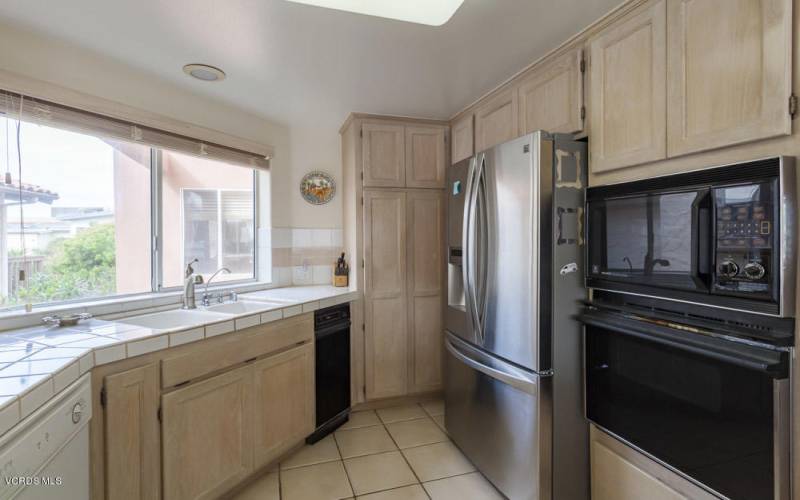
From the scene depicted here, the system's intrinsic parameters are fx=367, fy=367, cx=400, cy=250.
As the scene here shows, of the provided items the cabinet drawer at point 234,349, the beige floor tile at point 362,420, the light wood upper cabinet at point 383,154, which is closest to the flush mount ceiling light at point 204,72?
the light wood upper cabinet at point 383,154

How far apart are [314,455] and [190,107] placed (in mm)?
2276

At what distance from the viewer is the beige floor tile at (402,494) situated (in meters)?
1.85

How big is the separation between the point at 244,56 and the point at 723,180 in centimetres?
203

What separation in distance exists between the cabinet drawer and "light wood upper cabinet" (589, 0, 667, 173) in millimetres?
1750

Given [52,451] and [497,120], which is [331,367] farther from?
[497,120]

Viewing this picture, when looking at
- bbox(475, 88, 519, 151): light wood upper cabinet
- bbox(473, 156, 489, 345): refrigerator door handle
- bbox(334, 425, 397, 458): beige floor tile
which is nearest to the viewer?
bbox(473, 156, 489, 345): refrigerator door handle

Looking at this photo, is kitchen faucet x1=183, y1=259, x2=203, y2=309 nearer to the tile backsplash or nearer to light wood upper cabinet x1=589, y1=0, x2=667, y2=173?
the tile backsplash

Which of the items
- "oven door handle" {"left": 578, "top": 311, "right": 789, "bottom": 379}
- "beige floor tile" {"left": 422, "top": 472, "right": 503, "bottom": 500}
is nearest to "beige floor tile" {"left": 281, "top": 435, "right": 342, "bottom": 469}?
"beige floor tile" {"left": 422, "top": 472, "right": 503, "bottom": 500}

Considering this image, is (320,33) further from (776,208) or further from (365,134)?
(776,208)

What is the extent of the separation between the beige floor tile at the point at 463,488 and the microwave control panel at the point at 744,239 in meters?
1.46

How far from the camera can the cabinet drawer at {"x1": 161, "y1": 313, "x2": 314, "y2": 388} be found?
1.54m

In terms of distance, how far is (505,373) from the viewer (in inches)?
68.0

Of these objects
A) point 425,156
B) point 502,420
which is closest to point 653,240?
point 502,420

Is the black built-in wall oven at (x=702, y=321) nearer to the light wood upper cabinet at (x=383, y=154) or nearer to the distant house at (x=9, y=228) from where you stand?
the light wood upper cabinet at (x=383, y=154)
